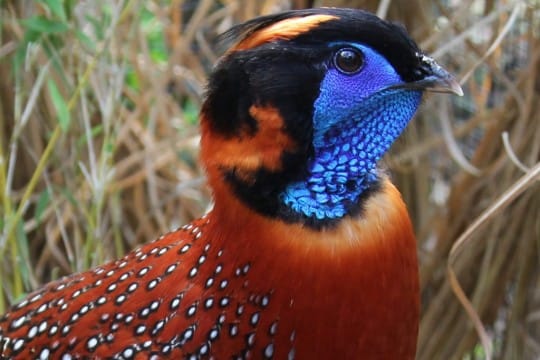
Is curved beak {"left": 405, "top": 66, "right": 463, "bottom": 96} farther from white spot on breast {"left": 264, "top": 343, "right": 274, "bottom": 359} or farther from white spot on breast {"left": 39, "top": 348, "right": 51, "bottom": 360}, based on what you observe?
white spot on breast {"left": 39, "top": 348, "right": 51, "bottom": 360}

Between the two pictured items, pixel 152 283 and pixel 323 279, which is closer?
pixel 323 279

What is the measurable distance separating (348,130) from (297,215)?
0.14m

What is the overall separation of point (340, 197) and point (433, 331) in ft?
3.50

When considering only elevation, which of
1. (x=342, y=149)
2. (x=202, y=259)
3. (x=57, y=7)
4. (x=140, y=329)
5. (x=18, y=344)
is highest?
(x=57, y=7)

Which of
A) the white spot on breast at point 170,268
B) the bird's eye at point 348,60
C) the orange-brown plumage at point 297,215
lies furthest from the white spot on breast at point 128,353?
the bird's eye at point 348,60

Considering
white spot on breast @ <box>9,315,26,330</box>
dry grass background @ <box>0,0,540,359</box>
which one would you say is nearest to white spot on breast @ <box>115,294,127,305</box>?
white spot on breast @ <box>9,315,26,330</box>

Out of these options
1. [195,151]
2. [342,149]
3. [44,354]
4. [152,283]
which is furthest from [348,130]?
[195,151]

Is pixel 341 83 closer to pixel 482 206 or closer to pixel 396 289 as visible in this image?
pixel 396 289

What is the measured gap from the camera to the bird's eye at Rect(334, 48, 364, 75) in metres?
1.27

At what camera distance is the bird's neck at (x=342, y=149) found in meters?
1.29

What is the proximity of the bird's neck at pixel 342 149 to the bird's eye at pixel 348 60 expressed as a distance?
5 centimetres

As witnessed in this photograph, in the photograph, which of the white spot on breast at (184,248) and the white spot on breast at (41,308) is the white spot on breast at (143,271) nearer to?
the white spot on breast at (184,248)

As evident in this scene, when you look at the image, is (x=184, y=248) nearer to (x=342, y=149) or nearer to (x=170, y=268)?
(x=170, y=268)

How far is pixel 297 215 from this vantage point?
133 cm
